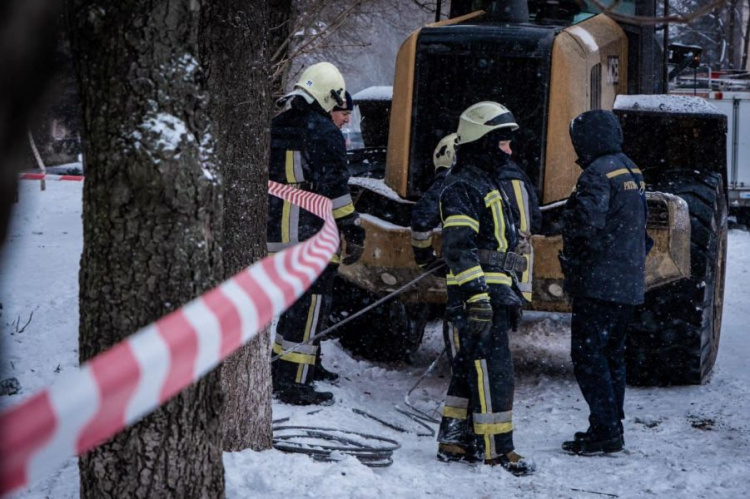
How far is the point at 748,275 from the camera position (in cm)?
1159

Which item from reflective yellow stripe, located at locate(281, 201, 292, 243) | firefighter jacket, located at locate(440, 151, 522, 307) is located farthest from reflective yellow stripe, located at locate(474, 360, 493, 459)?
reflective yellow stripe, located at locate(281, 201, 292, 243)

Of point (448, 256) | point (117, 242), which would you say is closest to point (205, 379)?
point (117, 242)

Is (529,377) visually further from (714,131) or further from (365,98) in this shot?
(365,98)

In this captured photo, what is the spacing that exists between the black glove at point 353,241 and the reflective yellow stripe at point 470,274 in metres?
1.16

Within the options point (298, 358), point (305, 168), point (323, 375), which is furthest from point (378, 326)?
point (305, 168)

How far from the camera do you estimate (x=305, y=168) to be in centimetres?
593

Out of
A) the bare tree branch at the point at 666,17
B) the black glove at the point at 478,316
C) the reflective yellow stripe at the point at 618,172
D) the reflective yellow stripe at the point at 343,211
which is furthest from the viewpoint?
the reflective yellow stripe at the point at 343,211

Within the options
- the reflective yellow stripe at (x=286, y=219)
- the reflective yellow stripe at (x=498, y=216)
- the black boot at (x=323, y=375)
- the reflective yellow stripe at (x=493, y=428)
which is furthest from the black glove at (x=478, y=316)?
the black boot at (x=323, y=375)

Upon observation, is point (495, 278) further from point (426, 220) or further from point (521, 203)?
point (426, 220)

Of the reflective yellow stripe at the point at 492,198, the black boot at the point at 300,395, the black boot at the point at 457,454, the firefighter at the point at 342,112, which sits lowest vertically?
the black boot at the point at 457,454

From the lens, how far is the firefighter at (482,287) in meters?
4.81

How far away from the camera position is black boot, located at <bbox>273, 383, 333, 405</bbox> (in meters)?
5.74

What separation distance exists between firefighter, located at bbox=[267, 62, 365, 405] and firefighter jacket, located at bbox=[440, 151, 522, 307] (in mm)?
935

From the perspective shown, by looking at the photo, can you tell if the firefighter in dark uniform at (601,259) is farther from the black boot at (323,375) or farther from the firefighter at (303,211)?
the black boot at (323,375)
